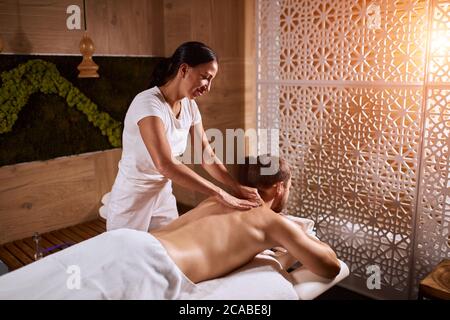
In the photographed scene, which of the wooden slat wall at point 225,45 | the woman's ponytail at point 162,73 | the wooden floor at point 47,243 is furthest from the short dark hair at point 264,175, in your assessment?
the wooden floor at point 47,243

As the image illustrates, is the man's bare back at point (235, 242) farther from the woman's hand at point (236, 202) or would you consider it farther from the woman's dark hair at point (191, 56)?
the woman's dark hair at point (191, 56)

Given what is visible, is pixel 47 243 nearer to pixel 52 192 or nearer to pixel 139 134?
pixel 52 192

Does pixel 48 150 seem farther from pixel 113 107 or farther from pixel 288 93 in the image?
pixel 288 93

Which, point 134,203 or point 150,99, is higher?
point 150,99

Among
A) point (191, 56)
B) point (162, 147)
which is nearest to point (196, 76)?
point (191, 56)

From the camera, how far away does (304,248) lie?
5.46 ft

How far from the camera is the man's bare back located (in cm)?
163

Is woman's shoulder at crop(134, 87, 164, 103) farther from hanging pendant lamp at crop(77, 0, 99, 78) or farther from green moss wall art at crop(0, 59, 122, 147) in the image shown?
green moss wall art at crop(0, 59, 122, 147)

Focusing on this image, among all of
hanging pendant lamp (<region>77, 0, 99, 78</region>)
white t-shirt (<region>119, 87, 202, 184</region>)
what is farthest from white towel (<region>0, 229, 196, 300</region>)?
hanging pendant lamp (<region>77, 0, 99, 78</region>)

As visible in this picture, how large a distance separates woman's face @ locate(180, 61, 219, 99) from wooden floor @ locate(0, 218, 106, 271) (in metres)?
1.62

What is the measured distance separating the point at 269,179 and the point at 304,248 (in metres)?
0.33
